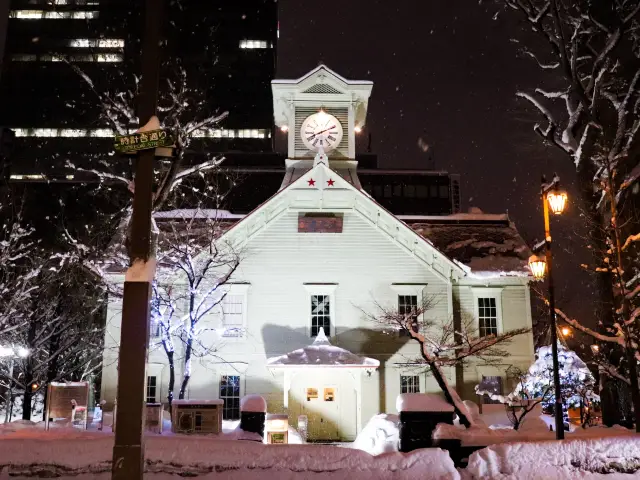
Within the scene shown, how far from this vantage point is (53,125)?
3487 inches

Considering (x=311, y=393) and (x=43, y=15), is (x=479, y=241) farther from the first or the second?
(x=43, y=15)

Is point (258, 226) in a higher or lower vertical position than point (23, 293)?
higher

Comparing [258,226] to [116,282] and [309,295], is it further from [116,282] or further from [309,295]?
[116,282]

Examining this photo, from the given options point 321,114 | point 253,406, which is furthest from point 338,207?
point 253,406

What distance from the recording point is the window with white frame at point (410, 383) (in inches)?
1013

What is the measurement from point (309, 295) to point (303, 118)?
31.1 feet

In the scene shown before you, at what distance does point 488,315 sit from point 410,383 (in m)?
4.57

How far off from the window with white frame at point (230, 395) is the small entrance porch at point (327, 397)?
82.9 inches

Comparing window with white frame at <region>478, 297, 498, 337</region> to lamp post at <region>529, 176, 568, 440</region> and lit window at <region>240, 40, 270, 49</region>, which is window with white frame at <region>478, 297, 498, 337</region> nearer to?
lamp post at <region>529, 176, 568, 440</region>

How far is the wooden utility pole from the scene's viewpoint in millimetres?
8430

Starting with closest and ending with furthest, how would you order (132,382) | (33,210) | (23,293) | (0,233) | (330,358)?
(132,382)
(330,358)
(23,293)
(0,233)
(33,210)

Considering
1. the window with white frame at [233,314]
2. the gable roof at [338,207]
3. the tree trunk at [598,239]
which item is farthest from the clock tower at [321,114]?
the tree trunk at [598,239]

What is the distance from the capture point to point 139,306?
353 inches

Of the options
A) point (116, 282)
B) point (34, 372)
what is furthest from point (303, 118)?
point (34, 372)
